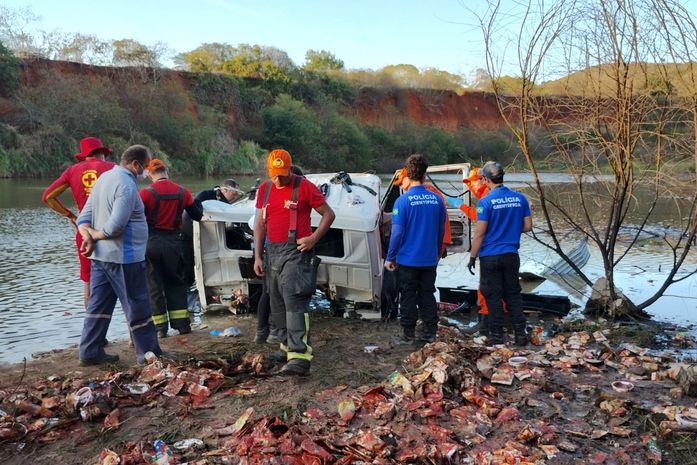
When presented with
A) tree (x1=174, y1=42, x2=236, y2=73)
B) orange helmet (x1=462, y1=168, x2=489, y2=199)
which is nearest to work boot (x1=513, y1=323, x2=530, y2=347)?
orange helmet (x1=462, y1=168, x2=489, y2=199)

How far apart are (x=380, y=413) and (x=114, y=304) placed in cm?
248

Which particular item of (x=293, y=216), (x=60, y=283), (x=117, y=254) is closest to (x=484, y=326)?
(x=293, y=216)

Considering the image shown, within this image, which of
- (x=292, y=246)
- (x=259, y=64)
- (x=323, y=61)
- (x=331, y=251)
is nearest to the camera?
(x=292, y=246)

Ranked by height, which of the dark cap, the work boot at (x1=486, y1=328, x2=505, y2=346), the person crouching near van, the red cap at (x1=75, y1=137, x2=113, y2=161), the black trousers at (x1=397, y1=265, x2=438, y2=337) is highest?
the red cap at (x1=75, y1=137, x2=113, y2=161)

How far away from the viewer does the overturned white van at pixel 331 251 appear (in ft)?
20.6

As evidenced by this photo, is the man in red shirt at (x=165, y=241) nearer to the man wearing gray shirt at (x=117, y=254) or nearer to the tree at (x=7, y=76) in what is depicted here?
the man wearing gray shirt at (x=117, y=254)

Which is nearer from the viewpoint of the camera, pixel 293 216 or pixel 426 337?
pixel 293 216

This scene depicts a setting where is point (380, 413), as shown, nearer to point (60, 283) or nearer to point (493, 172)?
point (493, 172)

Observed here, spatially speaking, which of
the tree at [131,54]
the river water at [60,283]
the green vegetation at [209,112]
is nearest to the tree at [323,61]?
the green vegetation at [209,112]

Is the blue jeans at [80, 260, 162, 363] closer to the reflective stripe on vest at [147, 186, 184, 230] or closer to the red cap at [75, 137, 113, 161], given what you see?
the reflective stripe on vest at [147, 186, 184, 230]

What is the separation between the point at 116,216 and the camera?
465 cm

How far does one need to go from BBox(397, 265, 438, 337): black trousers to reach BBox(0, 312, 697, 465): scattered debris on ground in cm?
69

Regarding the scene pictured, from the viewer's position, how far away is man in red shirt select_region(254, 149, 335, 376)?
15.4 ft

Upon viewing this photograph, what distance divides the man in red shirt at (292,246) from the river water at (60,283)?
2.71m
